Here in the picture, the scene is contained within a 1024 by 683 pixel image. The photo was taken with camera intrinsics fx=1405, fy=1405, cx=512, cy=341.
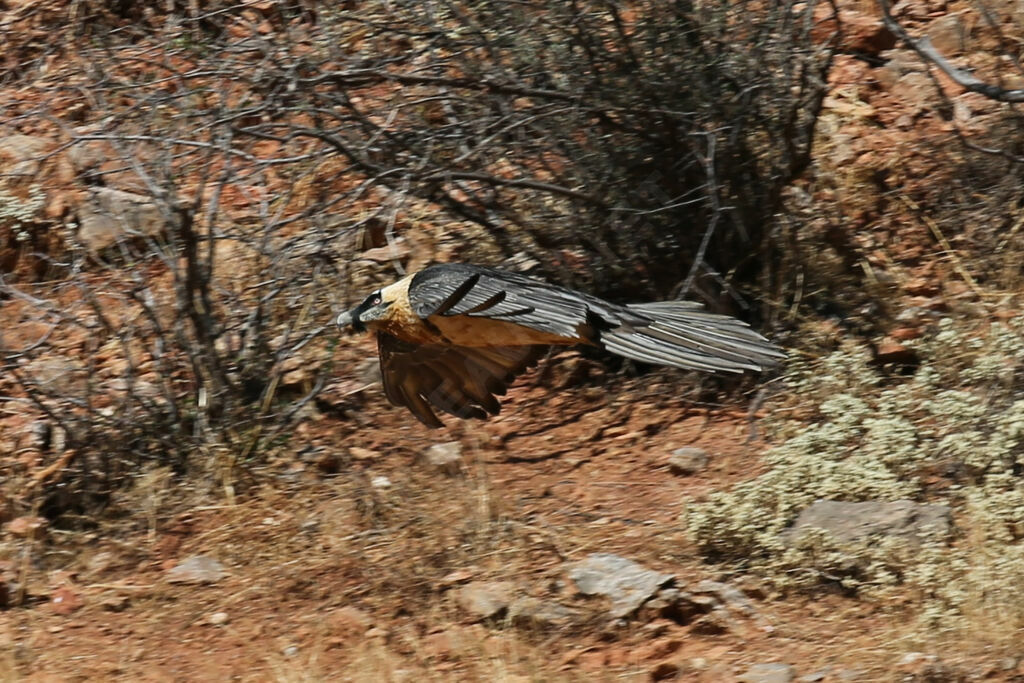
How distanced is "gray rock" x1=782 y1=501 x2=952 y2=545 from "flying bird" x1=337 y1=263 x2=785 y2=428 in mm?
639

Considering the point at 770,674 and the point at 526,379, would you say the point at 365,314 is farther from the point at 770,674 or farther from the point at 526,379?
the point at 770,674

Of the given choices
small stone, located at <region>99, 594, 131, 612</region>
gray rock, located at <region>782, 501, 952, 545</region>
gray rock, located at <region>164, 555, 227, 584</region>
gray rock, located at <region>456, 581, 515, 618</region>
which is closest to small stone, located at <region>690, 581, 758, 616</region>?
gray rock, located at <region>782, 501, 952, 545</region>

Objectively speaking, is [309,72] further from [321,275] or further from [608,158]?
[608,158]

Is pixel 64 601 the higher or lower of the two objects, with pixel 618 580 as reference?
lower

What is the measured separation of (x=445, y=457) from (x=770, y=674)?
1.98m

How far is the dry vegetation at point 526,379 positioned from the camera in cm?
498

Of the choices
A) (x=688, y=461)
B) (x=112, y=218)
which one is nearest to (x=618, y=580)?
(x=688, y=461)

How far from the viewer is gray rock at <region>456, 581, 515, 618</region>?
15.7ft

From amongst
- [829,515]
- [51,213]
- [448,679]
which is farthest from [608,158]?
[51,213]

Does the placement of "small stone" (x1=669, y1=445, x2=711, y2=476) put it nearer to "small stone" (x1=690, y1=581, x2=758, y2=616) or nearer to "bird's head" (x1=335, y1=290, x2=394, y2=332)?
"small stone" (x1=690, y1=581, x2=758, y2=616)

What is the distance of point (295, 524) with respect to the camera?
5.54 m

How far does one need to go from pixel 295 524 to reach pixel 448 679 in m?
1.28

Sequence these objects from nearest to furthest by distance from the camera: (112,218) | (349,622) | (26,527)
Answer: (349,622) → (26,527) → (112,218)

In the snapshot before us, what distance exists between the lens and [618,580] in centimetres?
480
